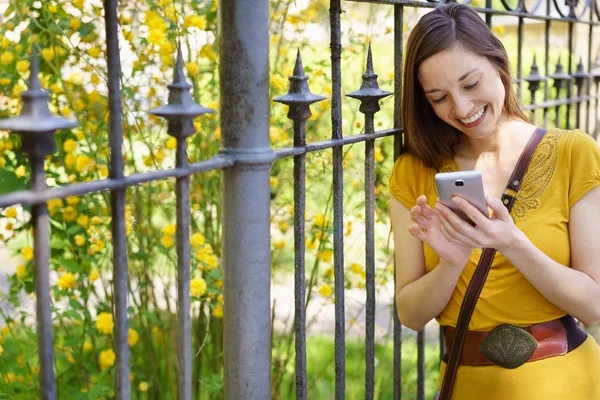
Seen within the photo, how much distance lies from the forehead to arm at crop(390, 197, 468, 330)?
32 cm

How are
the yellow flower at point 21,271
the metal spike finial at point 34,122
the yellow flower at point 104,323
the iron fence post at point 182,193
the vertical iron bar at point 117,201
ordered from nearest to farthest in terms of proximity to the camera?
the metal spike finial at point 34,122, the vertical iron bar at point 117,201, the iron fence post at point 182,193, the yellow flower at point 104,323, the yellow flower at point 21,271

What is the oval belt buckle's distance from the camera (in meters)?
1.91

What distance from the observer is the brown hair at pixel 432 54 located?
193 cm

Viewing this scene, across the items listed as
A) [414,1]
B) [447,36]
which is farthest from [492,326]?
[414,1]

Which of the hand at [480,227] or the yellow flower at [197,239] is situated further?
the yellow flower at [197,239]

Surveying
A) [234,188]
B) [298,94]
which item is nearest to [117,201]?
[234,188]

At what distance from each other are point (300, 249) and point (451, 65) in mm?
530

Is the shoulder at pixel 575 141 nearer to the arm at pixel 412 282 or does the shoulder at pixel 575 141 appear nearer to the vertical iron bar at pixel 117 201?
the arm at pixel 412 282

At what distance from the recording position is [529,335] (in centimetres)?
192

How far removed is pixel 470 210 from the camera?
5.65 feet

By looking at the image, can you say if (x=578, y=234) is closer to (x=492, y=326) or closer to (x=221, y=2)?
(x=492, y=326)

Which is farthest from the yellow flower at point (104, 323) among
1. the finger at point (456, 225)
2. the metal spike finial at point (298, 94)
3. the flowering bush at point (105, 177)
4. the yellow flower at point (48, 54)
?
the finger at point (456, 225)

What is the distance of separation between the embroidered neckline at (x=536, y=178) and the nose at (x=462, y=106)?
0.64 feet

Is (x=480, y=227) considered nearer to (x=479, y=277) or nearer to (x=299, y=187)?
(x=479, y=277)
